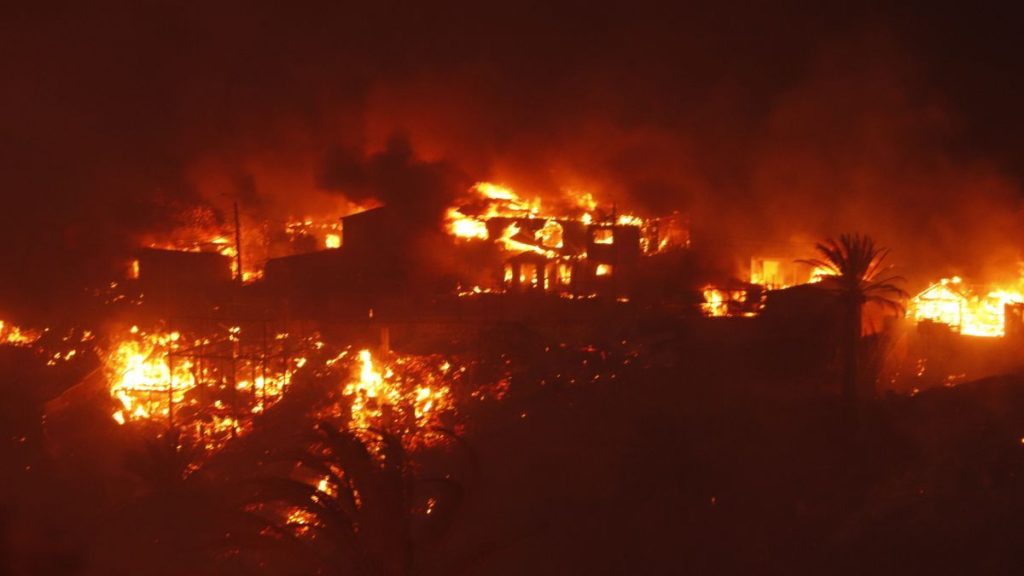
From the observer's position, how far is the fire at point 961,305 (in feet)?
88.2

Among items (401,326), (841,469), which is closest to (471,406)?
(401,326)

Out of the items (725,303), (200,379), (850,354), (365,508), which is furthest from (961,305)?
(365,508)

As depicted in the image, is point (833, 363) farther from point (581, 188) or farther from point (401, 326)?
point (581, 188)

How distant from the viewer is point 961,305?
27.3 meters

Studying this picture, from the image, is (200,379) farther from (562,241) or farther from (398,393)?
(562,241)

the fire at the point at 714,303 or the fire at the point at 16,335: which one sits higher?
the fire at the point at 714,303

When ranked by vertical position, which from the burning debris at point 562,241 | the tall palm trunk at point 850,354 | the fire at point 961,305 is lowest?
the tall palm trunk at point 850,354

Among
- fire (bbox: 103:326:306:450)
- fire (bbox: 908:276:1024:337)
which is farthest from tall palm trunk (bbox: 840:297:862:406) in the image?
fire (bbox: 103:326:306:450)

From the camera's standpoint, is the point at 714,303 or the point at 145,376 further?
the point at 714,303

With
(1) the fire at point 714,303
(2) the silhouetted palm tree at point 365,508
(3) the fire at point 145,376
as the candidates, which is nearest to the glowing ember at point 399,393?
(3) the fire at point 145,376

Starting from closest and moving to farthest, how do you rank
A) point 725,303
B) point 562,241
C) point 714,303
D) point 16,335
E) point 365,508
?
point 365,508 → point 725,303 → point 714,303 → point 16,335 → point 562,241

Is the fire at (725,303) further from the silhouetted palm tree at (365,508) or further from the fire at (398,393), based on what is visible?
the silhouetted palm tree at (365,508)

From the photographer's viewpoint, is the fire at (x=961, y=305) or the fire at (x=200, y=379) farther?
the fire at (x=961, y=305)

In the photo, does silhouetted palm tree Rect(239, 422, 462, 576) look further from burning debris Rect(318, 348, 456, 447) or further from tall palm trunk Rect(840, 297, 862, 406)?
tall palm trunk Rect(840, 297, 862, 406)
